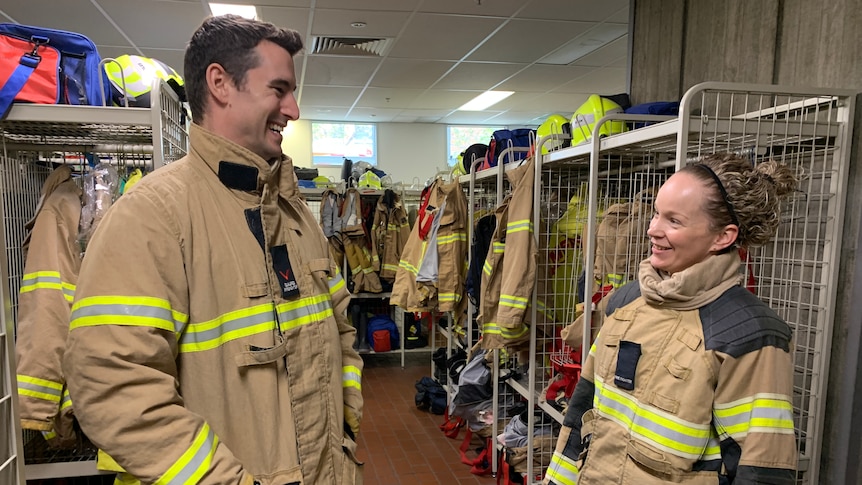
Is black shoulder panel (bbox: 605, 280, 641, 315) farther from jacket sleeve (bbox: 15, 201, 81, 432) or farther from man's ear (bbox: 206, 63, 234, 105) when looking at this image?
jacket sleeve (bbox: 15, 201, 81, 432)

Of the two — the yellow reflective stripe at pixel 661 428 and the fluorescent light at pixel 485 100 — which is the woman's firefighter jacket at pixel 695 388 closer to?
the yellow reflective stripe at pixel 661 428

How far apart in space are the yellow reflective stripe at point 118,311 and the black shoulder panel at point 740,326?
3.98ft

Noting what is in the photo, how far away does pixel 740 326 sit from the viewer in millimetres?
1210

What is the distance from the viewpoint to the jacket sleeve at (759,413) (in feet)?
3.80

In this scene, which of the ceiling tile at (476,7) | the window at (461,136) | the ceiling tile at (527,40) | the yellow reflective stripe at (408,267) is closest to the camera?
the ceiling tile at (476,7)

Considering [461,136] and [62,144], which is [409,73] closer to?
[461,136]

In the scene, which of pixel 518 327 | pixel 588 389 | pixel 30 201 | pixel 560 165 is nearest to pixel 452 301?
pixel 518 327

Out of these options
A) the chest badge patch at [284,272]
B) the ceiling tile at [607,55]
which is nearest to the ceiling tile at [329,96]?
the ceiling tile at [607,55]

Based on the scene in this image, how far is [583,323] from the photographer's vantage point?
2.32m

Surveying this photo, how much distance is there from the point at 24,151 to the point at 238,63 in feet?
6.62

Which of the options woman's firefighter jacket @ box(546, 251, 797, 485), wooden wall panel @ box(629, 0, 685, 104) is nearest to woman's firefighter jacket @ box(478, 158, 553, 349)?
wooden wall panel @ box(629, 0, 685, 104)

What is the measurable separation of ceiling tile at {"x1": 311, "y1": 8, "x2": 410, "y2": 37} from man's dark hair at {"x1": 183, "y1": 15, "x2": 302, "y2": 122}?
11.8 ft

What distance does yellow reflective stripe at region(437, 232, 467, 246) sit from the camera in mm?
3920

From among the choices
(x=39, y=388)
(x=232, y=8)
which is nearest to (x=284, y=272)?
(x=39, y=388)
